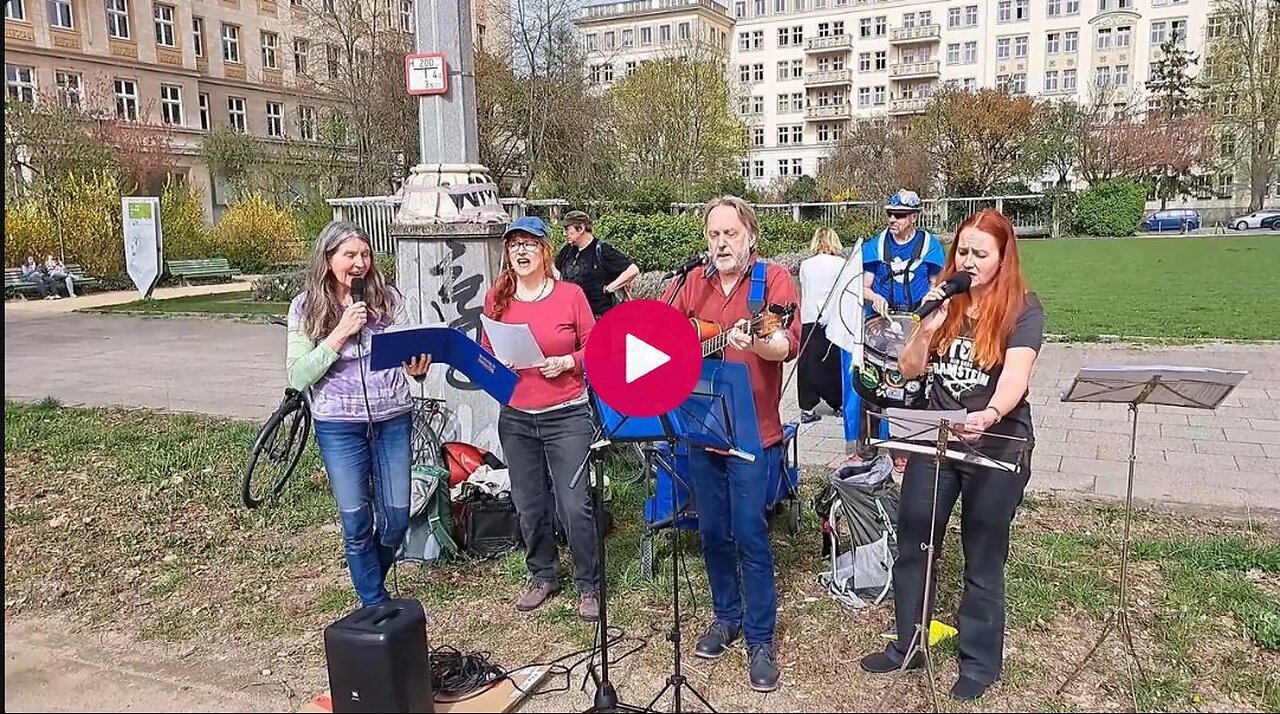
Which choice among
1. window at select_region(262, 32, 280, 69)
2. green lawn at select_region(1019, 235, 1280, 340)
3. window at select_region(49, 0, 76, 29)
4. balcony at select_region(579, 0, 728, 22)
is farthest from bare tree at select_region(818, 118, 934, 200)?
balcony at select_region(579, 0, 728, 22)

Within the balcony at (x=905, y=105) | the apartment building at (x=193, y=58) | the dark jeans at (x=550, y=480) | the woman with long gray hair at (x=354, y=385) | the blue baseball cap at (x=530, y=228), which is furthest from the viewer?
the balcony at (x=905, y=105)

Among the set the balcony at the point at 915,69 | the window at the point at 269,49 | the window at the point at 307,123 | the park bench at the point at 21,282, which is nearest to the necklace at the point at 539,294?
the park bench at the point at 21,282

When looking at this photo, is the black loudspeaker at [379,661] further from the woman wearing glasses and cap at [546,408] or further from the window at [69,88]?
the window at [69,88]

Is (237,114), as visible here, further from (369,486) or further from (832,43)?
(832,43)

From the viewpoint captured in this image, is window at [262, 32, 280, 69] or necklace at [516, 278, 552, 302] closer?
necklace at [516, 278, 552, 302]

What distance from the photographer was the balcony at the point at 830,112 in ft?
244

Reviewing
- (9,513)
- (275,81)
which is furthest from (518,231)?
(275,81)

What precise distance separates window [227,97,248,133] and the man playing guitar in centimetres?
4625

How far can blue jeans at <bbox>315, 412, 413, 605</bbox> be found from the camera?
394 cm

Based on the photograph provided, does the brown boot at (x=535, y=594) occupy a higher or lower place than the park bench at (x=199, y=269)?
lower

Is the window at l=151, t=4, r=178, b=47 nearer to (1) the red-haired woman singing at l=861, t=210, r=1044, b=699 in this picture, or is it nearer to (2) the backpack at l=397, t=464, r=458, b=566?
(2) the backpack at l=397, t=464, r=458, b=566

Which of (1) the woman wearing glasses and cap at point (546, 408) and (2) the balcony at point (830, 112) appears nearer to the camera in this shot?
(1) the woman wearing glasses and cap at point (546, 408)

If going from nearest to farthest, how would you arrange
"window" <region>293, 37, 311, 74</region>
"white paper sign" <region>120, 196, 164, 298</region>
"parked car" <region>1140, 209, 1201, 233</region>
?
"white paper sign" <region>120, 196, 164, 298</region> < "window" <region>293, 37, 311, 74</region> < "parked car" <region>1140, 209, 1201, 233</region>

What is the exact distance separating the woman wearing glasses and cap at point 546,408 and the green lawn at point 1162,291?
29.1 ft
